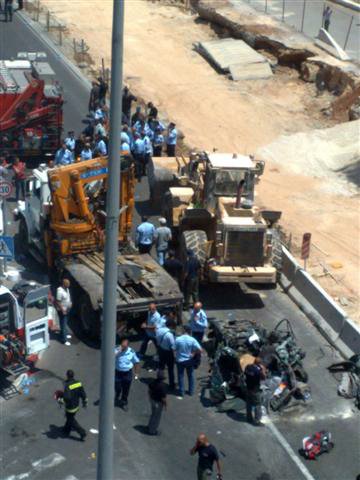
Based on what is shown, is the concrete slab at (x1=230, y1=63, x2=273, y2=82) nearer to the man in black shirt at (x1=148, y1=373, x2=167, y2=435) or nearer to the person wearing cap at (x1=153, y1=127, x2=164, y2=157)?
the person wearing cap at (x1=153, y1=127, x2=164, y2=157)

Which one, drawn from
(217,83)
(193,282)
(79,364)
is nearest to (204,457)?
(79,364)

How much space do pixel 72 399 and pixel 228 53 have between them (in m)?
29.7

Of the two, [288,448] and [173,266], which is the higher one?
[173,266]

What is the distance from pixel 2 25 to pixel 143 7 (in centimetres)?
851

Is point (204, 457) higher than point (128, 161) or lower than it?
lower

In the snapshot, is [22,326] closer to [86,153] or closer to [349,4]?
[86,153]

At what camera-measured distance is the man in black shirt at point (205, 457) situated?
15672 mm

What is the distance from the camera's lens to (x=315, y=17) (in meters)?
51.8

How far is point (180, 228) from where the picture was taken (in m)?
24.4

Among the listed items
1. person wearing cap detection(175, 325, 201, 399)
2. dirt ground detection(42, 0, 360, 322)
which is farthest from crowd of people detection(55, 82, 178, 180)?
person wearing cap detection(175, 325, 201, 399)

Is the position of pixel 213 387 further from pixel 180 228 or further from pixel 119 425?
pixel 180 228

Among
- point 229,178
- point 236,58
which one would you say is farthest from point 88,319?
point 236,58

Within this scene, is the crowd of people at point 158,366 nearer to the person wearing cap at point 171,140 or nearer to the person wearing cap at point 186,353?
the person wearing cap at point 186,353

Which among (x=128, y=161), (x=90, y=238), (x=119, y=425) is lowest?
(x=119, y=425)
